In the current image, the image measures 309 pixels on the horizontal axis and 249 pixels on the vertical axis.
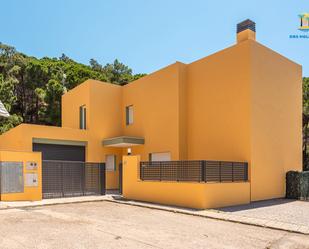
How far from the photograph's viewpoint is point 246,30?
14.5m

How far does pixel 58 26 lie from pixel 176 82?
7908 mm

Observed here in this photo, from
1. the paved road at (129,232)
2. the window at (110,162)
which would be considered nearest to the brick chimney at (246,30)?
the paved road at (129,232)

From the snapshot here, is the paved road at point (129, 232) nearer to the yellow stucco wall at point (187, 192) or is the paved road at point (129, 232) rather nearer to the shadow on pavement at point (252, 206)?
the yellow stucco wall at point (187, 192)

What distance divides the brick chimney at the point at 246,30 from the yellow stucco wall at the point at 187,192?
706 cm

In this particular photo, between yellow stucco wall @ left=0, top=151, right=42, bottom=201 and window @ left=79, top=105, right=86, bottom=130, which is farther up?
window @ left=79, top=105, right=86, bottom=130

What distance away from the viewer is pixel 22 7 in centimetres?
1397

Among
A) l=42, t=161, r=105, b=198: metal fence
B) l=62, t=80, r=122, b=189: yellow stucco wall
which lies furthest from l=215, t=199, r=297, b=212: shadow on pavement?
l=62, t=80, r=122, b=189: yellow stucco wall

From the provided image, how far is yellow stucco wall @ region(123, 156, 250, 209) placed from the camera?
11078 millimetres

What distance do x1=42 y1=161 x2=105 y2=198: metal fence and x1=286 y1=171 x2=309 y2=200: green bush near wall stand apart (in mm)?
9407

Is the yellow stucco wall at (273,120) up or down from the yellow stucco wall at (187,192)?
up

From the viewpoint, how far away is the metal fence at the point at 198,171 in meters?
11.4

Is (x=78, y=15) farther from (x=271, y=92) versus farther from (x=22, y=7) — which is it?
(x=271, y=92)

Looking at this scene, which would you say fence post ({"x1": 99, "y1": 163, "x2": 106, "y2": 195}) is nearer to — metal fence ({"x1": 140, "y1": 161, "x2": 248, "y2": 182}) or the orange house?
the orange house

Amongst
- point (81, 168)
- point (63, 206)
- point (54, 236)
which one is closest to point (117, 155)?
point (81, 168)
